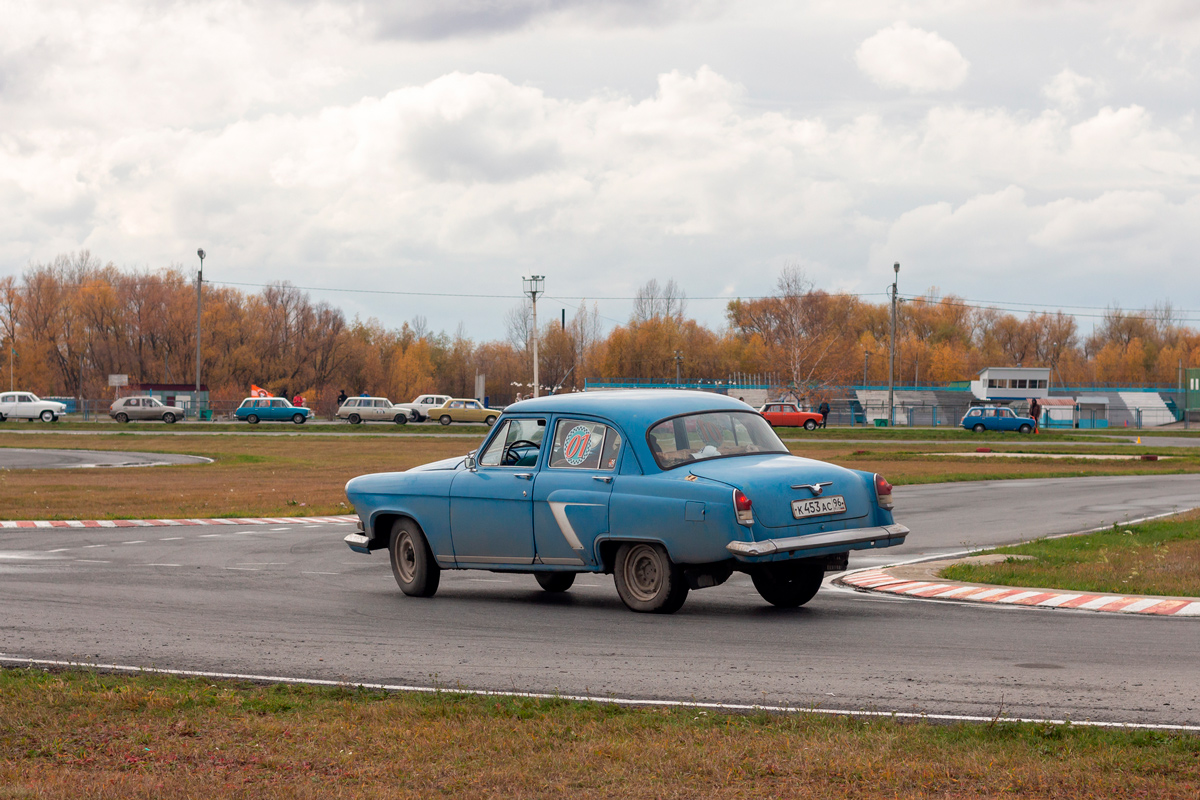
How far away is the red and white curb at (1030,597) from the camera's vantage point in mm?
9797

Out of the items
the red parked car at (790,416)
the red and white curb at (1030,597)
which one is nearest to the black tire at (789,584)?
the red and white curb at (1030,597)

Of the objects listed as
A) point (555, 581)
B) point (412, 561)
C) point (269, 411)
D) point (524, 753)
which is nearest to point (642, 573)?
point (555, 581)

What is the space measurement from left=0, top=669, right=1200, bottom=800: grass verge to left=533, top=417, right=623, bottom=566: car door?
348 centimetres

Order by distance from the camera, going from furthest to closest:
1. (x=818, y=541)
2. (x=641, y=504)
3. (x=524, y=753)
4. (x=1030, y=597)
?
(x=1030, y=597) < (x=641, y=504) < (x=818, y=541) < (x=524, y=753)

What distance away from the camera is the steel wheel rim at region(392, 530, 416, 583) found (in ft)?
37.1

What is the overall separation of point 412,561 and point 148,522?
31.0 feet

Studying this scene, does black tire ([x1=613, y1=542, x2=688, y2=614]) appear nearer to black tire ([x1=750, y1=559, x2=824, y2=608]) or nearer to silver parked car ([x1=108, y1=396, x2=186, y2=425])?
black tire ([x1=750, y1=559, x2=824, y2=608])

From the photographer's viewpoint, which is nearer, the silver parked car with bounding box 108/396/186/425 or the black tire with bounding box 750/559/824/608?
the black tire with bounding box 750/559/824/608

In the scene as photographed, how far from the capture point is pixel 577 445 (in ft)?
33.8

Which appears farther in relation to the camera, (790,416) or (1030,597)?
(790,416)

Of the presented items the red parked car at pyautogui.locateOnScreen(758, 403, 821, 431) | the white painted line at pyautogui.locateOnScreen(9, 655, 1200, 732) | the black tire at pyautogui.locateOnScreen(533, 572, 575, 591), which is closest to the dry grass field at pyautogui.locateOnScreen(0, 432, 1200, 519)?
the black tire at pyautogui.locateOnScreen(533, 572, 575, 591)

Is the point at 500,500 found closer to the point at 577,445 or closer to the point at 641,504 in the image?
the point at 577,445

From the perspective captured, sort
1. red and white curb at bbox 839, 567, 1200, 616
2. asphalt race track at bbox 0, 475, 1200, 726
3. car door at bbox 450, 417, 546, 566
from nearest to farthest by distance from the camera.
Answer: asphalt race track at bbox 0, 475, 1200, 726
red and white curb at bbox 839, 567, 1200, 616
car door at bbox 450, 417, 546, 566

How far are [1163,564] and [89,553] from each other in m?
12.6
